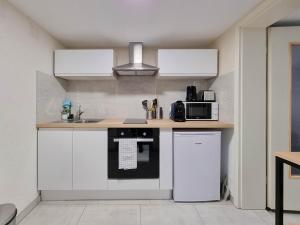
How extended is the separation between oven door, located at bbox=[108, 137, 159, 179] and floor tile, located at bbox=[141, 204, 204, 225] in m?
0.35

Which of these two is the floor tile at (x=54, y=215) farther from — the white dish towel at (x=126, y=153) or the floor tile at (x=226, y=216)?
the floor tile at (x=226, y=216)

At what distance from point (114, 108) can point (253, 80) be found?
6.37ft

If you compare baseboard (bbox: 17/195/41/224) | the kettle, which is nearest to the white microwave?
the kettle

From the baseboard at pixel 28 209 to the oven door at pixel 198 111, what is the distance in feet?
6.64

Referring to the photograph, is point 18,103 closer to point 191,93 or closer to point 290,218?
point 191,93

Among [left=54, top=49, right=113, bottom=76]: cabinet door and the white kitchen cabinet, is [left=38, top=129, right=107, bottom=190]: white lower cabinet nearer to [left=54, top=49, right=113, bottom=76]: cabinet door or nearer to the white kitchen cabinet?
the white kitchen cabinet

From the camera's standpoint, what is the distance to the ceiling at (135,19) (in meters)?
1.84

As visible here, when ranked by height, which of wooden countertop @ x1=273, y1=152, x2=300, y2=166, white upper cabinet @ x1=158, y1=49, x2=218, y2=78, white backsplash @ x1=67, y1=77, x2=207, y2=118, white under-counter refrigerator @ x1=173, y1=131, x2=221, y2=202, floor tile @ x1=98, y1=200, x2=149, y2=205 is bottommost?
floor tile @ x1=98, y1=200, x2=149, y2=205

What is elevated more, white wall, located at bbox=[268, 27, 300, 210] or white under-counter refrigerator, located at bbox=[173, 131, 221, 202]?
white wall, located at bbox=[268, 27, 300, 210]

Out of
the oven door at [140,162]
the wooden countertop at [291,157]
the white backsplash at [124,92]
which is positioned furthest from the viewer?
the white backsplash at [124,92]

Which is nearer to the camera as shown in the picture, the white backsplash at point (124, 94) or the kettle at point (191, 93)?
the kettle at point (191, 93)

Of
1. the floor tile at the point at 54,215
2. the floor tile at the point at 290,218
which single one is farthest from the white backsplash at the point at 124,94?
the floor tile at the point at 290,218

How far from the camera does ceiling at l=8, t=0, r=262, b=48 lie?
1.84 metres

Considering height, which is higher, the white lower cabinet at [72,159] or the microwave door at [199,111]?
the microwave door at [199,111]
